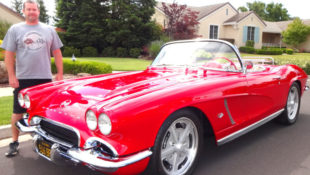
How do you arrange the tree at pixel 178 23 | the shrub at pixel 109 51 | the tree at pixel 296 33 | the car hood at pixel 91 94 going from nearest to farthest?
the car hood at pixel 91 94 < the tree at pixel 178 23 < the shrub at pixel 109 51 < the tree at pixel 296 33

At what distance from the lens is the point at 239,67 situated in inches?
138

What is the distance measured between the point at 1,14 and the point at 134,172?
24.7 metres

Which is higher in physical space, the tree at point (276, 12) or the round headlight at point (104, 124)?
the tree at point (276, 12)

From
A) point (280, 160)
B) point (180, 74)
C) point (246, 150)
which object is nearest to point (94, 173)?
point (180, 74)

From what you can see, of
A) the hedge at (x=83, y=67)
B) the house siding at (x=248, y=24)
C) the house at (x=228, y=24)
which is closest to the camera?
the hedge at (x=83, y=67)

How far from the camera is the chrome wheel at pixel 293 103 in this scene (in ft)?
14.2

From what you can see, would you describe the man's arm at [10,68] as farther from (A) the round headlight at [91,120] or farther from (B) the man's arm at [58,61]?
(A) the round headlight at [91,120]

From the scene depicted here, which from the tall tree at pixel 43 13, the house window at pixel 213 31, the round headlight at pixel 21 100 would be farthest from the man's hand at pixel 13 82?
the tall tree at pixel 43 13

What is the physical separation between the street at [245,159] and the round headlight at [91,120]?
2.75ft

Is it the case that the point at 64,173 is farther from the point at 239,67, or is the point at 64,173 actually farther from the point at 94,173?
the point at 239,67

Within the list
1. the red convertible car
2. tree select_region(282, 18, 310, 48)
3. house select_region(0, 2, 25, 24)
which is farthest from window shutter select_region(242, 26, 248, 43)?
the red convertible car

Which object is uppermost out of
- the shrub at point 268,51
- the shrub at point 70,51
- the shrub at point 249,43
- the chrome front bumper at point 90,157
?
the shrub at point 249,43

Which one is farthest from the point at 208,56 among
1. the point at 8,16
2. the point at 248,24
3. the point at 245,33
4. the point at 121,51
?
the point at 248,24

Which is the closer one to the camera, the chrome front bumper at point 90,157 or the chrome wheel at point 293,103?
the chrome front bumper at point 90,157
